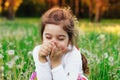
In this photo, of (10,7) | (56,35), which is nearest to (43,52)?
(56,35)

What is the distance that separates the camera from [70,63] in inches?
135

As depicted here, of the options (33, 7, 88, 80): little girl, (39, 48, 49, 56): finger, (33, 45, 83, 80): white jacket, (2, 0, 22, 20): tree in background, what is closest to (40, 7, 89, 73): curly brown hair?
(33, 7, 88, 80): little girl

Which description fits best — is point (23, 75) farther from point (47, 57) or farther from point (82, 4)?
point (82, 4)

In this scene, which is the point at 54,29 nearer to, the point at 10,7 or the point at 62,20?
Result: the point at 62,20

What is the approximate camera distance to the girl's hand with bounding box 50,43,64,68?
3.19 meters

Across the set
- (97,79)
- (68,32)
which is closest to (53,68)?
(68,32)

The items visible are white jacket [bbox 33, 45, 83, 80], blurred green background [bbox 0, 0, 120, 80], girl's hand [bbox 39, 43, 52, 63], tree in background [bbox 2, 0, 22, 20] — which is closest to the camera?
girl's hand [bbox 39, 43, 52, 63]

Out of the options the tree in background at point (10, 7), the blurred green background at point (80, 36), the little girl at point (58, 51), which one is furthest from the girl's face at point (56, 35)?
the tree in background at point (10, 7)

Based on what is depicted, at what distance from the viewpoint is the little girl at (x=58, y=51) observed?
10.6 ft

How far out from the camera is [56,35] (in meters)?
3.26

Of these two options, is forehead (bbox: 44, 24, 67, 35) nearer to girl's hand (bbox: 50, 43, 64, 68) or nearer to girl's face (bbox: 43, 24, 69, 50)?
girl's face (bbox: 43, 24, 69, 50)

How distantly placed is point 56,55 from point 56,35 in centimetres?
14

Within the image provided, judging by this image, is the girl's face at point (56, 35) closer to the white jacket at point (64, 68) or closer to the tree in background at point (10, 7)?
the white jacket at point (64, 68)

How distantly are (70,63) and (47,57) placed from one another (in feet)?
0.61
